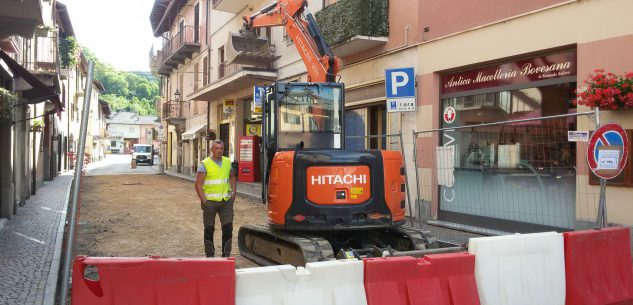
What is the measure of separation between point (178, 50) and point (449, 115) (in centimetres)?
2329

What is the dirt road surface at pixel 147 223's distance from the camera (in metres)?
8.20

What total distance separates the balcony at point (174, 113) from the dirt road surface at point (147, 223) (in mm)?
16881

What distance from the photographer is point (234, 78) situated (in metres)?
20.5

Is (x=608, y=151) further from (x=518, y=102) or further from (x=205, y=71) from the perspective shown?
(x=205, y=71)

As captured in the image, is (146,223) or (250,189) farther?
(250,189)

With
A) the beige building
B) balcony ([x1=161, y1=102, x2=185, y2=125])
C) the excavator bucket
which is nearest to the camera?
the beige building

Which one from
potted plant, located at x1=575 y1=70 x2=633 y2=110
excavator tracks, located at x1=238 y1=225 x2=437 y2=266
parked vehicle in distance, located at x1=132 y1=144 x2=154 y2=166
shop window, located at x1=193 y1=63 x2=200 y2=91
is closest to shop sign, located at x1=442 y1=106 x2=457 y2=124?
potted plant, located at x1=575 y1=70 x2=633 y2=110

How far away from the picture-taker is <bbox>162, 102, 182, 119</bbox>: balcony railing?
35469 millimetres

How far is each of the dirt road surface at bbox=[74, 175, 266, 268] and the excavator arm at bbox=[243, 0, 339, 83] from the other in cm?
342

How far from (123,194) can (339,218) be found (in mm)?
13719

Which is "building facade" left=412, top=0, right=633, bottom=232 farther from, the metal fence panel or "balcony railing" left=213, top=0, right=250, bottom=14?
"balcony railing" left=213, top=0, right=250, bottom=14

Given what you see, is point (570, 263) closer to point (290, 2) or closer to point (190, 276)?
point (190, 276)

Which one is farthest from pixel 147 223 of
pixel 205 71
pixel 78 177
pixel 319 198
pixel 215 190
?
pixel 205 71

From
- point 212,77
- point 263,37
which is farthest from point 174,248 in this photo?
point 212,77
